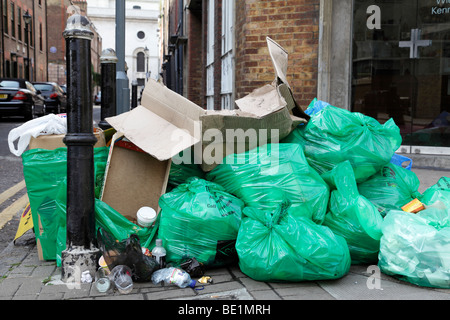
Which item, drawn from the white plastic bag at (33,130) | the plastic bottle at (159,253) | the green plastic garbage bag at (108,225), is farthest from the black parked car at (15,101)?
the plastic bottle at (159,253)

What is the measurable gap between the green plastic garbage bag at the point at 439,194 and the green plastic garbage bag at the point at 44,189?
2376 mm

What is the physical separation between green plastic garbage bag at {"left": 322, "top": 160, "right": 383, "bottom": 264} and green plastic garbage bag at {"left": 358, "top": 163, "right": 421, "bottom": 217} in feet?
0.97

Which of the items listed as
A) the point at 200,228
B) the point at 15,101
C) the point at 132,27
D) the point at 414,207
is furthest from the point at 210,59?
the point at 132,27

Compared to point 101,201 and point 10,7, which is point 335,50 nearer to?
point 101,201

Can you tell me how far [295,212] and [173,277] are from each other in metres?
0.81

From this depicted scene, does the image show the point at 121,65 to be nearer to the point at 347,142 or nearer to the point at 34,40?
the point at 347,142

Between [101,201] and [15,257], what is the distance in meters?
0.77

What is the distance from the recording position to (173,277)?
2.53 meters

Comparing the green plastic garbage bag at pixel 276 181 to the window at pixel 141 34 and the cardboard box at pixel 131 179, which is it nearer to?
the cardboard box at pixel 131 179

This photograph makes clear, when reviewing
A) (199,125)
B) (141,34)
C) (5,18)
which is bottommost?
(199,125)

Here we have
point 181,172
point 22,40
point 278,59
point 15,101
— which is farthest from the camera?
point 22,40

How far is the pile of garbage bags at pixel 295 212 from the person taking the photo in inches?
98.1

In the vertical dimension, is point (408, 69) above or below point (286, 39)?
below

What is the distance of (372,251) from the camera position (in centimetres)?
283
